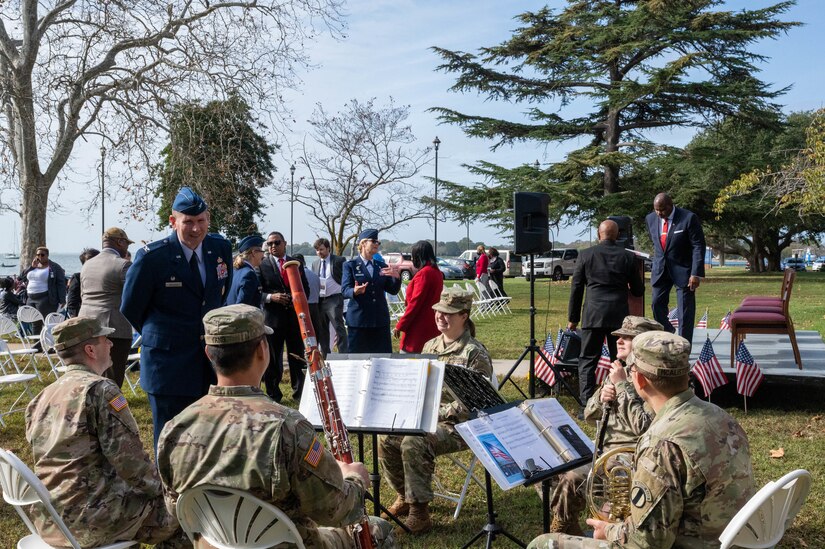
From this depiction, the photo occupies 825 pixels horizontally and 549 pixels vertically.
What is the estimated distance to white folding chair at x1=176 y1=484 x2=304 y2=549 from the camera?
2.33 metres

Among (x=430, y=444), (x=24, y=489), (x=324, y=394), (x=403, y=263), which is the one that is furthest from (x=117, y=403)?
(x=403, y=263)

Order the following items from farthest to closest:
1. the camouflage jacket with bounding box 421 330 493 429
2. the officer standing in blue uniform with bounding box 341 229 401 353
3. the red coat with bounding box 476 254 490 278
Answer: the red coat with bounding box 476 254 490 278 → the officer standing in blue uniform with bounding box 341 229 401 353 → the camouflage jacket with bounding box 421 330 493 429

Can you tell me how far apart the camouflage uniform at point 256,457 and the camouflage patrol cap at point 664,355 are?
1.20 m

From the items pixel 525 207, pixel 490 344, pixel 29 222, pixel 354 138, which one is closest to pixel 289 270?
pixel 525 207

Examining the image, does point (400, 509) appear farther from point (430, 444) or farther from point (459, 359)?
point (459, 359)

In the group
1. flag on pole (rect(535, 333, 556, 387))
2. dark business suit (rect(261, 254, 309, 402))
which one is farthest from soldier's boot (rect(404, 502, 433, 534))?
flag on pole (rect(535, 333, 556, 387))

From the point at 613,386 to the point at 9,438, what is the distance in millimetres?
5839

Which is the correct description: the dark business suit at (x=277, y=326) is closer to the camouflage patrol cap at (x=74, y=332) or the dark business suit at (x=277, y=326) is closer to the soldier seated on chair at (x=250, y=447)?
the camouflage patrol cap at (x=74, y=332)

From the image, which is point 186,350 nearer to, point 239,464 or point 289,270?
point 289,270

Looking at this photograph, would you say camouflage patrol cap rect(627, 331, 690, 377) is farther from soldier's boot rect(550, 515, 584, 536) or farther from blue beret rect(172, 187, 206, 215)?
blue beret rect(172, 187, 206, 215)

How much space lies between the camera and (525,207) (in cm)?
763

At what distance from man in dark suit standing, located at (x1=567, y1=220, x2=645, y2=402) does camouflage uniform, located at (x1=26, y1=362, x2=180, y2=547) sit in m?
5.33

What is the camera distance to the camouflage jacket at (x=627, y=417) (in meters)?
3.99

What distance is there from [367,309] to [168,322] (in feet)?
11.9
